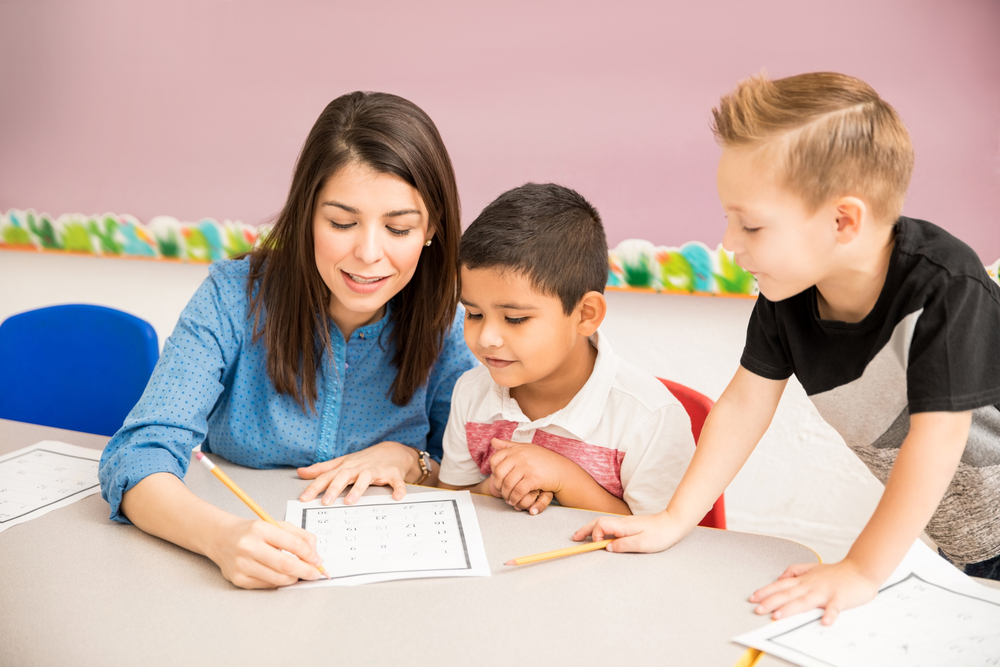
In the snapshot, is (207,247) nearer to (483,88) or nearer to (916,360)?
(483,88)

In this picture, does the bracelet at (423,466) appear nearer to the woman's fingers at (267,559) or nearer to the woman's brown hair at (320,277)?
the woman's brown hair at (320,277)

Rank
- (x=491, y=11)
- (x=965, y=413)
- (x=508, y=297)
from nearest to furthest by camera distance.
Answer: (x=965, y=413)
(x=508, y=297)
(x=491, y=11)

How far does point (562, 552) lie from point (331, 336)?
598mm

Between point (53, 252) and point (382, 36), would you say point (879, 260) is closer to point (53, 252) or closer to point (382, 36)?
point (382, 36)

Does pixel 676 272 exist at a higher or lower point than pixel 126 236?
higher

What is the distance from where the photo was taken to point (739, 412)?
3.22ft

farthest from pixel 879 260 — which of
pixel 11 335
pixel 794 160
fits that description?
pixel 11 335

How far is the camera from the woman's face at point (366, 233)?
3.65 feet

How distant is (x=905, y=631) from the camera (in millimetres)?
722

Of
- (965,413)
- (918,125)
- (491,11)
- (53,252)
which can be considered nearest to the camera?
(965,413)

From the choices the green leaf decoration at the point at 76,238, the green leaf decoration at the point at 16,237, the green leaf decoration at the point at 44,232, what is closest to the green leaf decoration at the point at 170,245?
the green leaf decoration at the point at 76,238

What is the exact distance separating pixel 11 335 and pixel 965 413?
1.82 metres

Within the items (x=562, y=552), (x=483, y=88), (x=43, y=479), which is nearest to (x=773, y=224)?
(x=562, y=552)

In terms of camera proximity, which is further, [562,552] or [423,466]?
[423,466]
